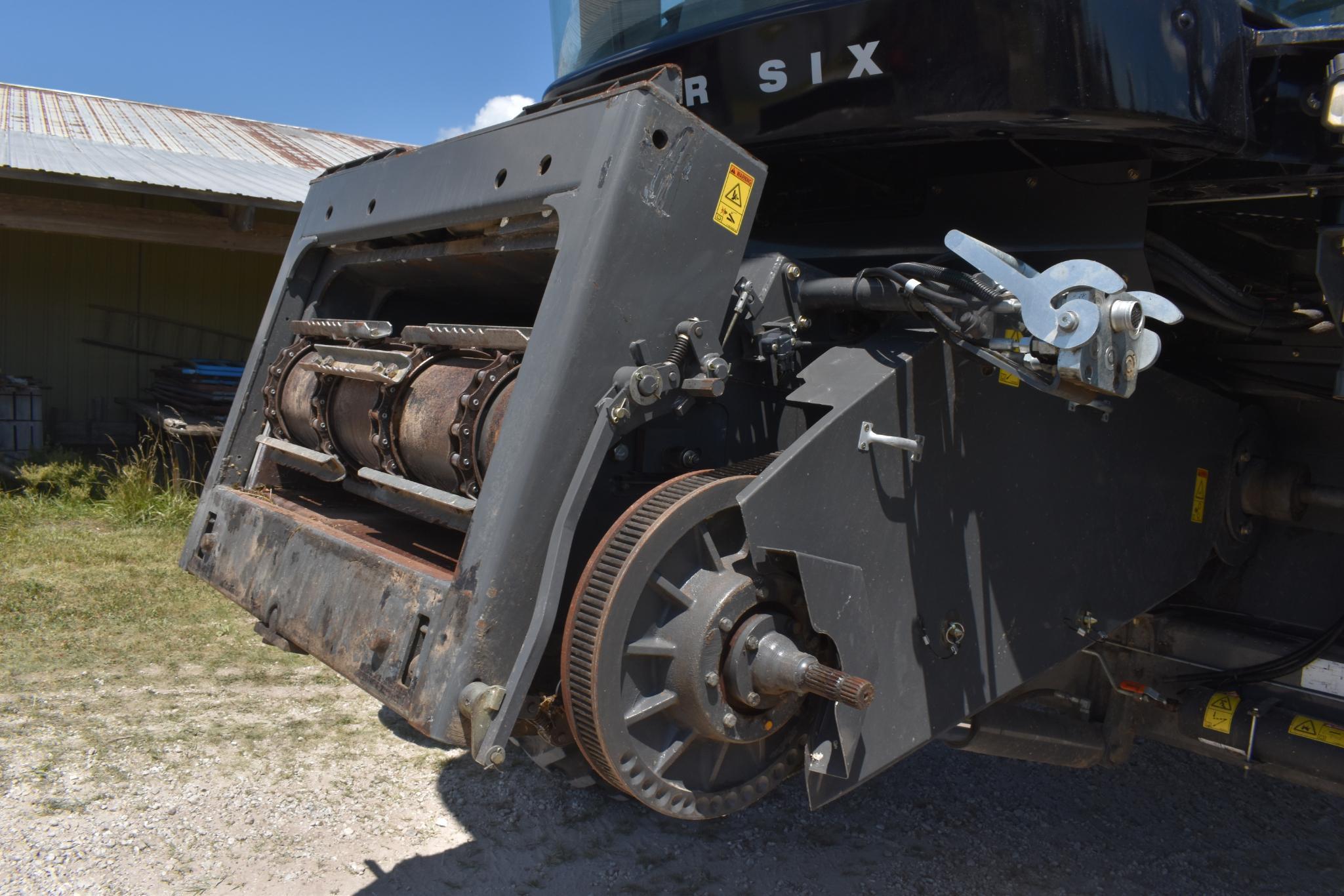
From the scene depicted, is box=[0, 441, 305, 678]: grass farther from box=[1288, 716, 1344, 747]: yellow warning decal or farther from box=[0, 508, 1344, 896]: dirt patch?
box=[1288, 716, 1344, 747]: yellow warning decal

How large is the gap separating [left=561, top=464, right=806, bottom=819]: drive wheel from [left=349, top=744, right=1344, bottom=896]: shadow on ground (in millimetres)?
1206

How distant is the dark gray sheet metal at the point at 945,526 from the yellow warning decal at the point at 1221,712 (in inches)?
17.2

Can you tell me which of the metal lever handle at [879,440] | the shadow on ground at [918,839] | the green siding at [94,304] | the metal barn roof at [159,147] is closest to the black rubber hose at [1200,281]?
the metal lever handle at [879,440]

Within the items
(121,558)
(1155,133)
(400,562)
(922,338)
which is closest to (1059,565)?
(922,338)

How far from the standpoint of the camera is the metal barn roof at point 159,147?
277 inches

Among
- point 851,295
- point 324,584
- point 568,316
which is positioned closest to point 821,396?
point 851,295

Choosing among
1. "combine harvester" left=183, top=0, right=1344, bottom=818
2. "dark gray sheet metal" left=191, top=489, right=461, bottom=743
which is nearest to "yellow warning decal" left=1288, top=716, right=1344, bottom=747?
"combine harvester" left=183, top=0, right=1344, bottom=818

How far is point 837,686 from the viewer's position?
1.84 metres

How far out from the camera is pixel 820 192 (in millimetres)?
2838

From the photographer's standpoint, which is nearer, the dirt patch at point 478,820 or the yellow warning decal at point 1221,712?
the yellow warning decal at point 1221,712

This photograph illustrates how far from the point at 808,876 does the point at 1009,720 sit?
2.38 feet

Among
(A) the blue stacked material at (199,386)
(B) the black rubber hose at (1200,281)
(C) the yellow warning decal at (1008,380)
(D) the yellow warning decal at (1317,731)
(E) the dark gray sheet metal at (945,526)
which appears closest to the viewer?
(E) the dark gray sheet metal at (945,526)

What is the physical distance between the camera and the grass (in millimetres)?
4836

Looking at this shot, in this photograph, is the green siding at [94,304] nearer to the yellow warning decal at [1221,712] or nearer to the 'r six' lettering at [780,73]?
the 'r six' lettering at [780,73]
